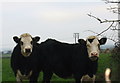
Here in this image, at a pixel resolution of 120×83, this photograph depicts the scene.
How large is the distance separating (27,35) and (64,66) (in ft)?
4.10

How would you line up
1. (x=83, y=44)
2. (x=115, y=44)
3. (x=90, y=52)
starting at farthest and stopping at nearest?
(x=115, y=44) → (x=83, y=44) → (x=90, y=52)

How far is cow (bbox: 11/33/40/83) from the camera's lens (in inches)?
232

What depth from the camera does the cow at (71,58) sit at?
240 inches

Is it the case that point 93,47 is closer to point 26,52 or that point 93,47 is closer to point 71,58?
point 71,58

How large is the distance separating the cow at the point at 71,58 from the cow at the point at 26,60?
44cm

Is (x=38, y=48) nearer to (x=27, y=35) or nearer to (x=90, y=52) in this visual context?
(x=27, y=35)

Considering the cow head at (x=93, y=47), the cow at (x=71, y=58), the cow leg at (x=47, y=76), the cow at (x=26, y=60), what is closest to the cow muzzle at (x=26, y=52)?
the cow at (x=26, y=60)

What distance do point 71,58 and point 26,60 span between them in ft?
3.67

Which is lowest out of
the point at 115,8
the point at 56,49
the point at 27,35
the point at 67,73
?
the point at 67,73

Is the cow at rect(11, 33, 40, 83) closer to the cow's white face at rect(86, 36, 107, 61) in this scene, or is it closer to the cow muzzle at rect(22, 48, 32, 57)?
the cow muzzle at rect(22, 48, 32, 57)

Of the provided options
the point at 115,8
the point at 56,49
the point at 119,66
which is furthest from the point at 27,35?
the point at 119,66

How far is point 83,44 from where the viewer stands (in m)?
6.39

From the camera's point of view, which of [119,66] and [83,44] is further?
[119,66]

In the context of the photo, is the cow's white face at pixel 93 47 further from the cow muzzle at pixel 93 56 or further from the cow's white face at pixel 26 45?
the cow's white face at pixel 26 45
